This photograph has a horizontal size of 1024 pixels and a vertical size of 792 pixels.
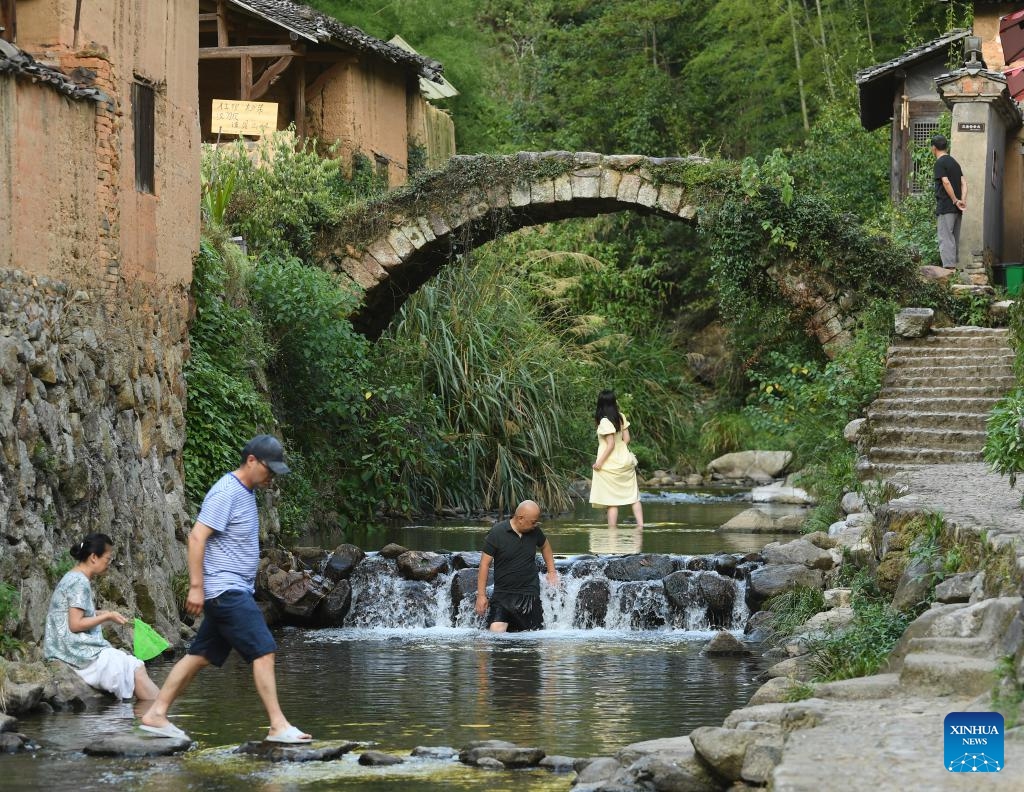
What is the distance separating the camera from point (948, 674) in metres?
6.83

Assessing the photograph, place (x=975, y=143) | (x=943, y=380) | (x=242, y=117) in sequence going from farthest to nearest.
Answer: (x=242, y=117) → (x=975, y=143) → (x=943, y=380)

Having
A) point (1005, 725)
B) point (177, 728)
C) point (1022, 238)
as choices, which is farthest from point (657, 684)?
point (1022, 238)

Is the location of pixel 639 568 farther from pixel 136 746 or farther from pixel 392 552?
pixel 136 746

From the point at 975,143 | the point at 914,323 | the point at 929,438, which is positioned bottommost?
the point at 929,438

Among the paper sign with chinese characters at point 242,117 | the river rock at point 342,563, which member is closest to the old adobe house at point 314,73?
the paper sign with chinese characters at point 242,117

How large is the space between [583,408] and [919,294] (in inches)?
A: 241

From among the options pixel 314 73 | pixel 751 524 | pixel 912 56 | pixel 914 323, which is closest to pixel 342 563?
pixel 751 524

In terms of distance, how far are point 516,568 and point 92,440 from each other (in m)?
3.34

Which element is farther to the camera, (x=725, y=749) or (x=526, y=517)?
(x=526, y=517)

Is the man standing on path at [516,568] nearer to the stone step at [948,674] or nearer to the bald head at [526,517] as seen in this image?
the bald head at [526,517]

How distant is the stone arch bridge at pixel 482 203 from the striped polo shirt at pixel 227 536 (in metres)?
13.5

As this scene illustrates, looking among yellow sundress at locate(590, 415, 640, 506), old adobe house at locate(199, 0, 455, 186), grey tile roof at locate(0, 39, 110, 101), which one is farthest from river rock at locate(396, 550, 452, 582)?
old adobe house at locate(199, 0, 455, 186)

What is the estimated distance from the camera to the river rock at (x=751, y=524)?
1848 centimetres

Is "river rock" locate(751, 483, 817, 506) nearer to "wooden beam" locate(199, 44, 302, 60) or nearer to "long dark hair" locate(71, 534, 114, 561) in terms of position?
"wooden beam" locate(199, 44, 302, 60)
